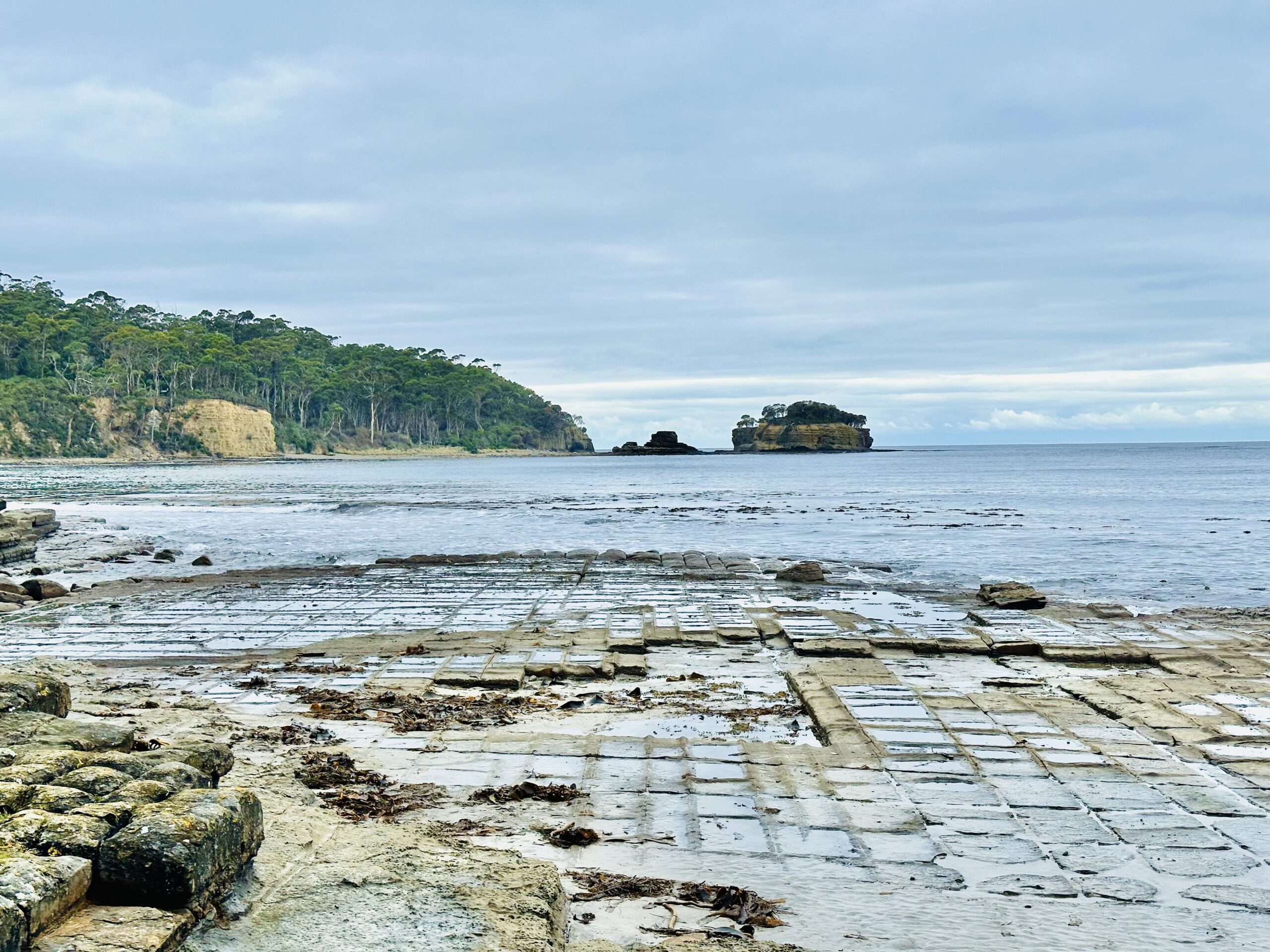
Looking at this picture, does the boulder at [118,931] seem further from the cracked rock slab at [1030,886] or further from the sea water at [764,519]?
the sea water at [764,519]

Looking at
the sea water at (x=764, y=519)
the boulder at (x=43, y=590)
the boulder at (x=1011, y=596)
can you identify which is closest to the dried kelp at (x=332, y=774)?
the boulder at (x=43, y=590)

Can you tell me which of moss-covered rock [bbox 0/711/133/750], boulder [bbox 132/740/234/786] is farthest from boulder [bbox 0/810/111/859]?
moss-covered rock [bbox 0/711/133/750]

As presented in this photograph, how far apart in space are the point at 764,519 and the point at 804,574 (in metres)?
18.4

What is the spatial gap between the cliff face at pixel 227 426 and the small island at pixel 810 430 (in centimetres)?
9000

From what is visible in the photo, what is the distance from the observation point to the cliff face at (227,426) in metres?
108

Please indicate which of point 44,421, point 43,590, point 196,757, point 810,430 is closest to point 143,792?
point 196,757

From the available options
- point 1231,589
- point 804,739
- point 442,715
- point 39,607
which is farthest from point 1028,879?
point 1231,589

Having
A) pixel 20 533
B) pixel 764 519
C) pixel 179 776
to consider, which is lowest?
pixel 764 519

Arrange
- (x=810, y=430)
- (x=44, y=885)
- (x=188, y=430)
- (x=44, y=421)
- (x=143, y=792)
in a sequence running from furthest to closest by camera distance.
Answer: (x=810, y=430)
(x=188, y=430)
(x=44, y=421)
(x=143, y=792)
(x=44, y=885)

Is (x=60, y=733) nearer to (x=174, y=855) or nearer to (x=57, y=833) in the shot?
(x=57, y=833)

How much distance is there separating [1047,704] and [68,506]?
39.7 m

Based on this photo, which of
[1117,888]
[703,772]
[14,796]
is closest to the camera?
[14,796]

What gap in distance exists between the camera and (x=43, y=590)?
15.3 meters

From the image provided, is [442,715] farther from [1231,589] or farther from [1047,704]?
[1231,589]
